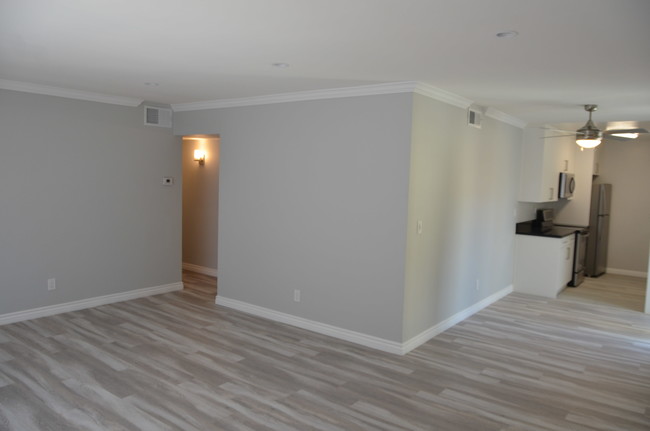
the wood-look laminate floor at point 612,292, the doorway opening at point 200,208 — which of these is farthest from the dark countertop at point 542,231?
the doorway opening at point 200,208

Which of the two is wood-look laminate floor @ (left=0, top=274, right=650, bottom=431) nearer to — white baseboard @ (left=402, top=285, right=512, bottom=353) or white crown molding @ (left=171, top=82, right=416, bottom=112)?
white baseboard @ (left=402, top=285, right=512, bottom=353)

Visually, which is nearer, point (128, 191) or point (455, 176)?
point (455, 176)

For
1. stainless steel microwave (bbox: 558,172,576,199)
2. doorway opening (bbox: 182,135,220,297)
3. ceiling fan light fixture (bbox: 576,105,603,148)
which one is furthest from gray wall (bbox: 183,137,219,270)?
stainless steel microwave (bbox: 558,172,576,199)

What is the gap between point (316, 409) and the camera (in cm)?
336

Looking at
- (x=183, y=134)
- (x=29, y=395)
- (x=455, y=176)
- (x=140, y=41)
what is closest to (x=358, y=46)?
(x=140, y=41)

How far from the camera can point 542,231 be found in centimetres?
725

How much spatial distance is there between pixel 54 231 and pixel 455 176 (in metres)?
4.41

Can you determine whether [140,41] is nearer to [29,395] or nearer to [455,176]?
[29,395]

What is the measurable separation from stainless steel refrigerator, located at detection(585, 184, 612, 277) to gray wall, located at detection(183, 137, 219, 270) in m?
6.31

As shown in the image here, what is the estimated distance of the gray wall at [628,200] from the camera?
8.44 m

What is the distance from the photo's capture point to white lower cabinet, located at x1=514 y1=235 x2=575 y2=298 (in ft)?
22.1

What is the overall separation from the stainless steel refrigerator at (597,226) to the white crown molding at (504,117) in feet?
8.40

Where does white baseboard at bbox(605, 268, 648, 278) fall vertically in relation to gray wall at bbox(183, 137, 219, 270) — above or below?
below

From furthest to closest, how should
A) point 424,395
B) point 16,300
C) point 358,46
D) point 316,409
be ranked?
point 16,300 < point 424,395 < point 316,409 < point 358,46
